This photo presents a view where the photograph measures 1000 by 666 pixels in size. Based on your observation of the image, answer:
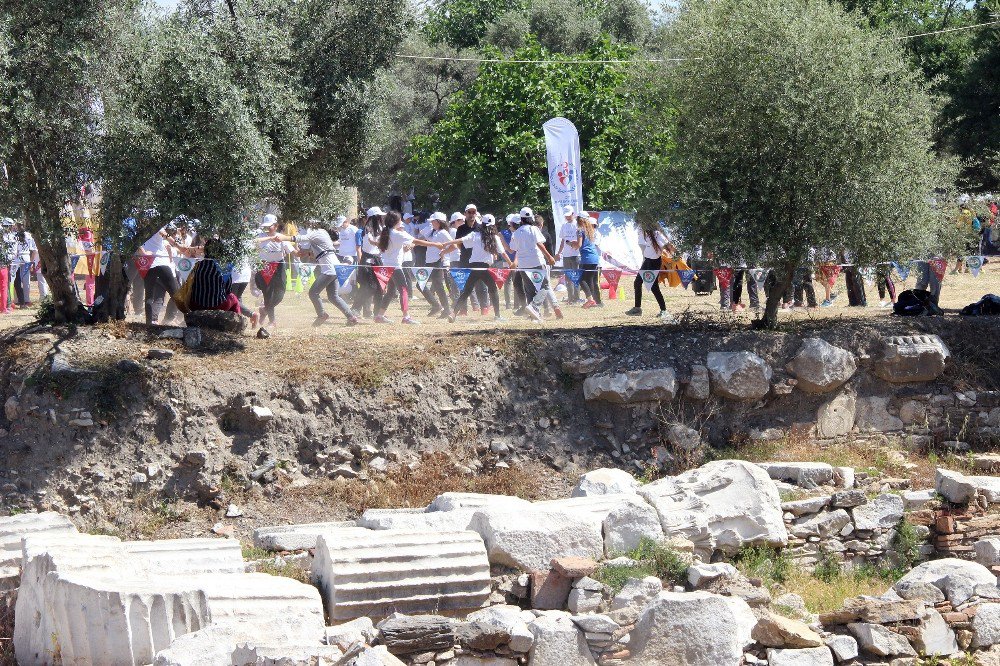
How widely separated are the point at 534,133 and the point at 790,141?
1172 cm

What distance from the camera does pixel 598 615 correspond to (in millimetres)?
8625

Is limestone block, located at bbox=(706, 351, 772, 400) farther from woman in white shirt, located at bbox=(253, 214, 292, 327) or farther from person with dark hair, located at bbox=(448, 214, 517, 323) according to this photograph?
woman in white shirt, located at bbox=(253, 214, 292, 327)

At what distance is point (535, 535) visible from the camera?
9.86m

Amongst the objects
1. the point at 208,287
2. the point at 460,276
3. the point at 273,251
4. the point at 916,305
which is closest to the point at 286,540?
the point at 208,287

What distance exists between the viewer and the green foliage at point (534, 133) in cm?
2609

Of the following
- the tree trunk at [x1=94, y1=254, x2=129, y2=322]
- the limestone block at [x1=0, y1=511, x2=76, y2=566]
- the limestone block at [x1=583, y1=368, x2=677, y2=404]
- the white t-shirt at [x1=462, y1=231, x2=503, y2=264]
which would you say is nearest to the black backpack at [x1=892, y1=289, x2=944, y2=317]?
the limestone block at [x1=583, y1=368, x2=677, y2=404]

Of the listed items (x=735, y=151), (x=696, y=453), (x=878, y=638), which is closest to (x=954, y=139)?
(x=735, y=151)

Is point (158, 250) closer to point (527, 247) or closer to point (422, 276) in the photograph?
point (422, 276)

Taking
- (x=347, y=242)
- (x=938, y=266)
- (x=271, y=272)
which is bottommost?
(x=938, y=266)

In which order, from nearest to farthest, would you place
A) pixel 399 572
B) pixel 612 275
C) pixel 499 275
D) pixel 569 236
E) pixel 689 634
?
pixel 689 634, pixel 399 572, pixel 499 275, pixel 612 275, pixel 569 236

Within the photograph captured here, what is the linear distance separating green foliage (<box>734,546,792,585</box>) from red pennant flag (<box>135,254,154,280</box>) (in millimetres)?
8029

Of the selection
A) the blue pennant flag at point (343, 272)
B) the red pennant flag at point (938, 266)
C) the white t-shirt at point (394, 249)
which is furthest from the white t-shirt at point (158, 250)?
the red pennant flag at point (938, 266)

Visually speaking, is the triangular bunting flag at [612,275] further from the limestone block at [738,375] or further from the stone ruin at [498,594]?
the stone ruin at [498,594]

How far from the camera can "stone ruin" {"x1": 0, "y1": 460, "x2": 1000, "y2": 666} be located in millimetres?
7801
